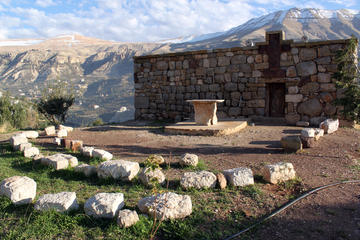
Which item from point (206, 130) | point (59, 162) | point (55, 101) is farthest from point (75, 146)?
point (55, 101)

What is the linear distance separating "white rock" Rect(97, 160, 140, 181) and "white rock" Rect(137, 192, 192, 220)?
3.52 feet

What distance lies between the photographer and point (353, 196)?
366cm

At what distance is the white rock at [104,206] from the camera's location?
3.19 m

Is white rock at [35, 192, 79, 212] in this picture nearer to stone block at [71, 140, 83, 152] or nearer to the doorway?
stone block at [71, 140, 83, 152]

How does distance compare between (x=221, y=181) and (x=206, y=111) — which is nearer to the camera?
(x=221, y=181)

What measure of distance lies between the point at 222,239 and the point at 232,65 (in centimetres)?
889

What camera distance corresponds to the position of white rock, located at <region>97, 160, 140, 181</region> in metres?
4.38

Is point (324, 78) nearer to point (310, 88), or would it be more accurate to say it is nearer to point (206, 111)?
point (310, 88)

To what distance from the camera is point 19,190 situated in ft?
11.9

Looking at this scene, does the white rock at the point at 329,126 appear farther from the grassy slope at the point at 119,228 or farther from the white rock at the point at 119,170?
the white rock at the point at 119,170

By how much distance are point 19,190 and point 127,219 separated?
1631mm

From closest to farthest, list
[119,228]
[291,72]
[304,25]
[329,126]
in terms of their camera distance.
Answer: [119,228], [329,126], [291,72], [304,25]

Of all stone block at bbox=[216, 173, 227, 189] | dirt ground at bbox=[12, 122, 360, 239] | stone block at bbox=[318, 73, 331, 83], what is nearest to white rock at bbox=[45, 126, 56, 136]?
dirt ground at bbox=[12, 122, 360, 239]

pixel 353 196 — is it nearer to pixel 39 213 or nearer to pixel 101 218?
pixel 101 218
